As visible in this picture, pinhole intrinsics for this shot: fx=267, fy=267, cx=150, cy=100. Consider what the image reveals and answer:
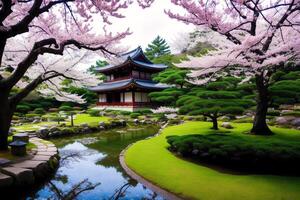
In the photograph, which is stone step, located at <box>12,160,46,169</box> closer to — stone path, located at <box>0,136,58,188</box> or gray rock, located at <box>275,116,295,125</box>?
stone path, located at <box>0,136,58,188</box>

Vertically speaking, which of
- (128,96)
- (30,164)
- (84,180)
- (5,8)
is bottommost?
(84,180)

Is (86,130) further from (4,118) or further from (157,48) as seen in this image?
(157,48)

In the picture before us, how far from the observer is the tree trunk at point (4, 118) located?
8219 mm

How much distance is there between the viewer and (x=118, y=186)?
675cm

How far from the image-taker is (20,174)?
625 cm

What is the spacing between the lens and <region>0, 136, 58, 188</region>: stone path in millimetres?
5969

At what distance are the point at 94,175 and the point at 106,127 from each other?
464 inches

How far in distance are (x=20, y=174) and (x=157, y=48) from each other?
5636 cm

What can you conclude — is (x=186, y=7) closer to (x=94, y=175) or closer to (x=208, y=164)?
(x=208, y=164)

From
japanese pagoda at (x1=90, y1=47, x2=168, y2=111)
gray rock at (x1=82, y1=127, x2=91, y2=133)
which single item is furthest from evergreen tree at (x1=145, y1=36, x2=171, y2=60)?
gray rock at (x1=82, y1=127, x2=91, y2=133)

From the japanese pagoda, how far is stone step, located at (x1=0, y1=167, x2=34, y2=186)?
75.5 feet

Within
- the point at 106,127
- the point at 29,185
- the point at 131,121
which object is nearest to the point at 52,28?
the point at 29,185

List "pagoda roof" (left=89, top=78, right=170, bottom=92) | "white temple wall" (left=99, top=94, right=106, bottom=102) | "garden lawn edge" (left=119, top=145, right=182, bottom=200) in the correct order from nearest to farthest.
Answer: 1. "garden lawn edge" (left=119, top=145, right=182, bottom=200)
2. "pagoda roof" (left=89, top=78, right=170, bottom=92)
3. "white temple wall" (left=99, top=94, right=106, bottom=102)

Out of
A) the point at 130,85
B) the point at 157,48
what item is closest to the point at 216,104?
the point at 130,85
